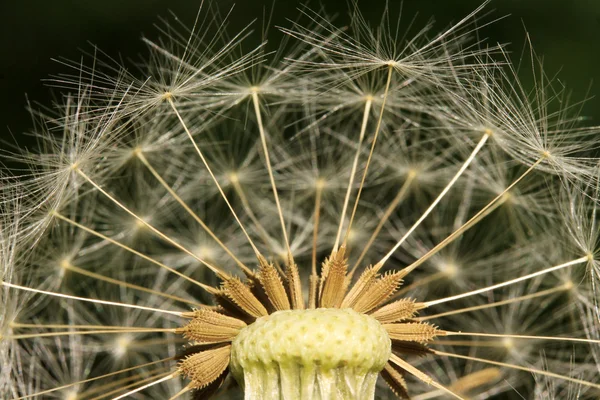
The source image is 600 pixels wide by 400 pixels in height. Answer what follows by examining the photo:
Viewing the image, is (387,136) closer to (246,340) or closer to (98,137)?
(98,137)

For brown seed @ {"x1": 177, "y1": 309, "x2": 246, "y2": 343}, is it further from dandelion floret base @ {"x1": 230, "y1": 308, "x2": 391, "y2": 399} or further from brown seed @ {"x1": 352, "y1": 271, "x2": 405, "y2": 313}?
brown seed @ {"x1": 352, "y1": 271, "x2": 405, "y2": 313}

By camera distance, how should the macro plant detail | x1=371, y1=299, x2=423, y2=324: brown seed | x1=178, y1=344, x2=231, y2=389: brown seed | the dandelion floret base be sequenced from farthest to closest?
the macro plant detail
x1=371, y1=299, x2=423, y2=324: brown seed
x1=178, y1=344, x2=231, y2=389: brown seed
the dandelion floret base

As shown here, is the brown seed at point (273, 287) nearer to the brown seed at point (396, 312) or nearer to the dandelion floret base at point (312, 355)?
the dandelion floret base at point (312, 355)

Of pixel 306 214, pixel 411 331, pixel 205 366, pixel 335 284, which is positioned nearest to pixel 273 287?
pixel 335 284

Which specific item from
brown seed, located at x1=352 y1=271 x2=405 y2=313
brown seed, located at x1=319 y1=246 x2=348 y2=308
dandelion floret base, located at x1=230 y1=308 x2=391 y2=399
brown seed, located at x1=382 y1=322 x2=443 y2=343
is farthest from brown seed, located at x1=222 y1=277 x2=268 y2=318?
brown seed, located at x1=382 y1=322 x2=443 y2=343

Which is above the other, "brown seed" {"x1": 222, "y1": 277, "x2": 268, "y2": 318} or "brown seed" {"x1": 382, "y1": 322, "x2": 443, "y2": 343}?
"brown seed" {"x1": 222, "y1": 277, "x2": 268, "y2": 318}

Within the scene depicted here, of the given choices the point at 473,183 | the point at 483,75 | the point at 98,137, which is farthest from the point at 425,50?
the point at 98,137
